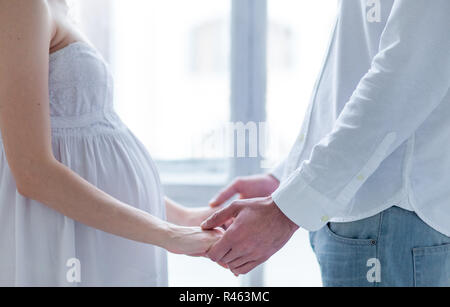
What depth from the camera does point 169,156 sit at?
152cm

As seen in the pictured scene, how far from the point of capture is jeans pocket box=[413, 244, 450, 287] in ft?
2.66

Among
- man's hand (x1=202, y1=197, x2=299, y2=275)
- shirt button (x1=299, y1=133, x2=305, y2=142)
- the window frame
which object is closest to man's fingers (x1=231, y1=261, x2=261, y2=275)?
man's hand (x1=202, y1=197, x2=299, y2=275)

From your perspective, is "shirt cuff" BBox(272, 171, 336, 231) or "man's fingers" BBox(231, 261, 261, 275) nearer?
"shirt cuff" BBox(272, 171, 336, 231)

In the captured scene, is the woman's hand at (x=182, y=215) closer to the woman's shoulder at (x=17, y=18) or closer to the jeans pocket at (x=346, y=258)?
the jeans pocket at (x=346, y=258)

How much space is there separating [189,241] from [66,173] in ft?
0.90

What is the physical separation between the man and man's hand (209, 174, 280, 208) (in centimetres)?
26

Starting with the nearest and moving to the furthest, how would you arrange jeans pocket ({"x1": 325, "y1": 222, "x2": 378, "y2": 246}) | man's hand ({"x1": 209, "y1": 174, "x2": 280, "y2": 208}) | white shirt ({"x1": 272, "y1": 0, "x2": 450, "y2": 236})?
1. white shirt ({"x1": 272, "y1": 0, "x2": 450, "y2": 236})
2. jeans pocket ({"x1": 325, "y1": 222, "x2": 378, "y2": 246})
3. man's hand ({"x1": 209, "y1": 174, "x2": 280, "y2": 208})

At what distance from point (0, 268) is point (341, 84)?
0.77 metres

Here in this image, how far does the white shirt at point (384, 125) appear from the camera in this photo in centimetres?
73

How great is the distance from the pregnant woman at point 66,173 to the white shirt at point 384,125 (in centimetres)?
28

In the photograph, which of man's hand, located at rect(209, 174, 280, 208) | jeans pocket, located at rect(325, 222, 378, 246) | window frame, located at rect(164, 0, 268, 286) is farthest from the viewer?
window frame, located at rect(164, 0, 268, 286)

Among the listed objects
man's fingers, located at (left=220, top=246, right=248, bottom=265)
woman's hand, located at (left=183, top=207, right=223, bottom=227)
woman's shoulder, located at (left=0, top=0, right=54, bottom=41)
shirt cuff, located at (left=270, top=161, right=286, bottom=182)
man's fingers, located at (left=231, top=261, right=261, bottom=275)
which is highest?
woman's shoulder, located at (left=0, top=0, right=54, bottom=41)

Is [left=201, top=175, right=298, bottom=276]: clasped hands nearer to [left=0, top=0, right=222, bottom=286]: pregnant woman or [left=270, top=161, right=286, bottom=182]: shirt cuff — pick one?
[left=0, top=0, right=222, bottom=286]: pregnant woman
